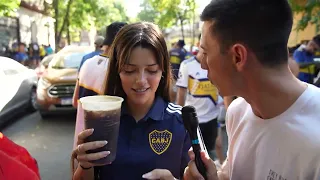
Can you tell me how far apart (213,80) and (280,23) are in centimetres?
35

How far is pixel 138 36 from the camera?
78.6 inches

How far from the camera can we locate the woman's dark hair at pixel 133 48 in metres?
1.99

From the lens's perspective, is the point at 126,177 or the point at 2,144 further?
the point at 126,177

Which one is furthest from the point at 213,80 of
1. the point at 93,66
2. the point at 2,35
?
the point at 2,35

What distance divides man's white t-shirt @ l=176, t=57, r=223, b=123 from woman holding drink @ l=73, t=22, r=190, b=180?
2.55 m

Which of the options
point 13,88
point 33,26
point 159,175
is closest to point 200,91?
point 159,175

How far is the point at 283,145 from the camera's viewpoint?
51.1 inches

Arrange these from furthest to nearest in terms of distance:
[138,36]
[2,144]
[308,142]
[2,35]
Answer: [2,35]
[138,36]
[2,144]
[308,142]

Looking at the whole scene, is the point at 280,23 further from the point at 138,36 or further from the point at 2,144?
the point at 2,144

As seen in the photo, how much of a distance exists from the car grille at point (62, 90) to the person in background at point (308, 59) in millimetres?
5250

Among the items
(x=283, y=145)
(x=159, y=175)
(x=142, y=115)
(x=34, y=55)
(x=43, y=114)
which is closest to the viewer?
(x=283, y=145)

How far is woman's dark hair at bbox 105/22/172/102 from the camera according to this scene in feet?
6.52

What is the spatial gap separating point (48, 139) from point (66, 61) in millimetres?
2778

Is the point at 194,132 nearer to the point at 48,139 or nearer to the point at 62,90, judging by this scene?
the point at 48,139
